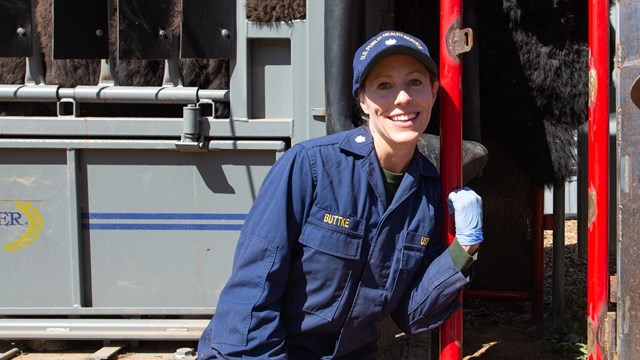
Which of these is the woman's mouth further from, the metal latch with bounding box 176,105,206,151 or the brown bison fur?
the metal latch with bounding box 176,105,206,151

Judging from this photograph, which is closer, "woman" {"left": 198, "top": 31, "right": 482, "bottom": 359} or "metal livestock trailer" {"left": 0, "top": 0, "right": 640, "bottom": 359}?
"woman" {"left": 198, "top": 31, "right": 482, "bottom": 359}

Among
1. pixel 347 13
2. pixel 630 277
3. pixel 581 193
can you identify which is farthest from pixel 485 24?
pixel 630 277

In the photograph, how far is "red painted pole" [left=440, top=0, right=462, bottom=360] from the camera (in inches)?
88.5

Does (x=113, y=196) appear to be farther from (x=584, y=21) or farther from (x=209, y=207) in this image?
(x=584, y=21)

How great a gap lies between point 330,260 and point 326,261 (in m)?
0.01

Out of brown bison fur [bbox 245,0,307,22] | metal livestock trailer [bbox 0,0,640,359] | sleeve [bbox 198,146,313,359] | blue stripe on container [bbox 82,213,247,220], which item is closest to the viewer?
sleeve [bbox 198,146,313,359]

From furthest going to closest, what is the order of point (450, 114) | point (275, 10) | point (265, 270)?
point (275, 10), point (450, 114), point (265, 270)

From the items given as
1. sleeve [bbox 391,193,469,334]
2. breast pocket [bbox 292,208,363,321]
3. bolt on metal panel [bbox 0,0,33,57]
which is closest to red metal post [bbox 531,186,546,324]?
sleeve [bbox 391,193,469,334]

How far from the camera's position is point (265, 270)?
2.15 m

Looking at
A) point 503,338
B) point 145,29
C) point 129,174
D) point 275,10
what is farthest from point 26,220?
point 503,338

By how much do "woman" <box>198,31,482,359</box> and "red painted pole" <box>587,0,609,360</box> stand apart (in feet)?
1.03

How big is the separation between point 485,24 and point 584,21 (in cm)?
42

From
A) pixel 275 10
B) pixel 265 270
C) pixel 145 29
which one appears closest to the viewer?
pixel 265 270

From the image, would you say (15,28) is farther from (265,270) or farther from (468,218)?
(468,218)
